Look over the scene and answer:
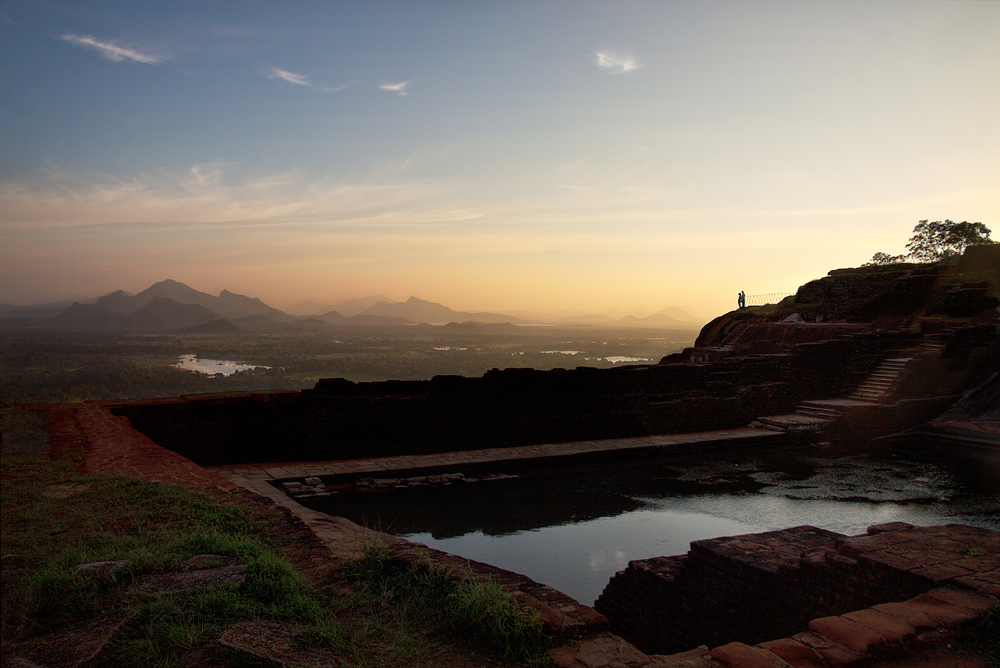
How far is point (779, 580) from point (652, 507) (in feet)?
12.3

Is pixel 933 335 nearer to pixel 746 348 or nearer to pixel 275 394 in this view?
pixel 746 348

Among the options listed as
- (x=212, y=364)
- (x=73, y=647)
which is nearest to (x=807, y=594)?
(x=73, y=647)

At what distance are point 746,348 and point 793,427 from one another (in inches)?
278

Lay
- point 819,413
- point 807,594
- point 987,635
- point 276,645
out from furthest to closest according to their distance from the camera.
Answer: point 819,413, point 807,594, point 987,635, point 276,645

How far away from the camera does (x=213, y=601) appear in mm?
2990

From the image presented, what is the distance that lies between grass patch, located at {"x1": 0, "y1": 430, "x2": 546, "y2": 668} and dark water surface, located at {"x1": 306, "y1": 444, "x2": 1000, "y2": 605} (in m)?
2.60

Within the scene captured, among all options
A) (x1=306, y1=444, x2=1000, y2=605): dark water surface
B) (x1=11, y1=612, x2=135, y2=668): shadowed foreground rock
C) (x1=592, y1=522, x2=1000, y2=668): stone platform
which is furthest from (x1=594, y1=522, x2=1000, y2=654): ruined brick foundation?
(x1=11, y1=612, x2=135, y2=668): shadowed foreground rock

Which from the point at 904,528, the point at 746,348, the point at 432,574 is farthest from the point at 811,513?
the point at 746,348

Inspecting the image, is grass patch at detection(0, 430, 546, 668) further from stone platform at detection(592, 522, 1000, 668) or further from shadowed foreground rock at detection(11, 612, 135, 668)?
stone platform at detection(592, 522, 1000, 668)

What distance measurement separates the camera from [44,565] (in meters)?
3.12

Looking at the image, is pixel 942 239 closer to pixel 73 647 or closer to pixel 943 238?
pixel 943 238

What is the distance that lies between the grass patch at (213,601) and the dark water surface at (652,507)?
2.60m

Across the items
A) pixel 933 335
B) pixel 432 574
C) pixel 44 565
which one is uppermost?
pixel 933 335

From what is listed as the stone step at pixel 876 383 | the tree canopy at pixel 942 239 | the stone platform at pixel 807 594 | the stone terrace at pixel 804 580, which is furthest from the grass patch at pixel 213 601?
the tree canopy at pixel 942 239
